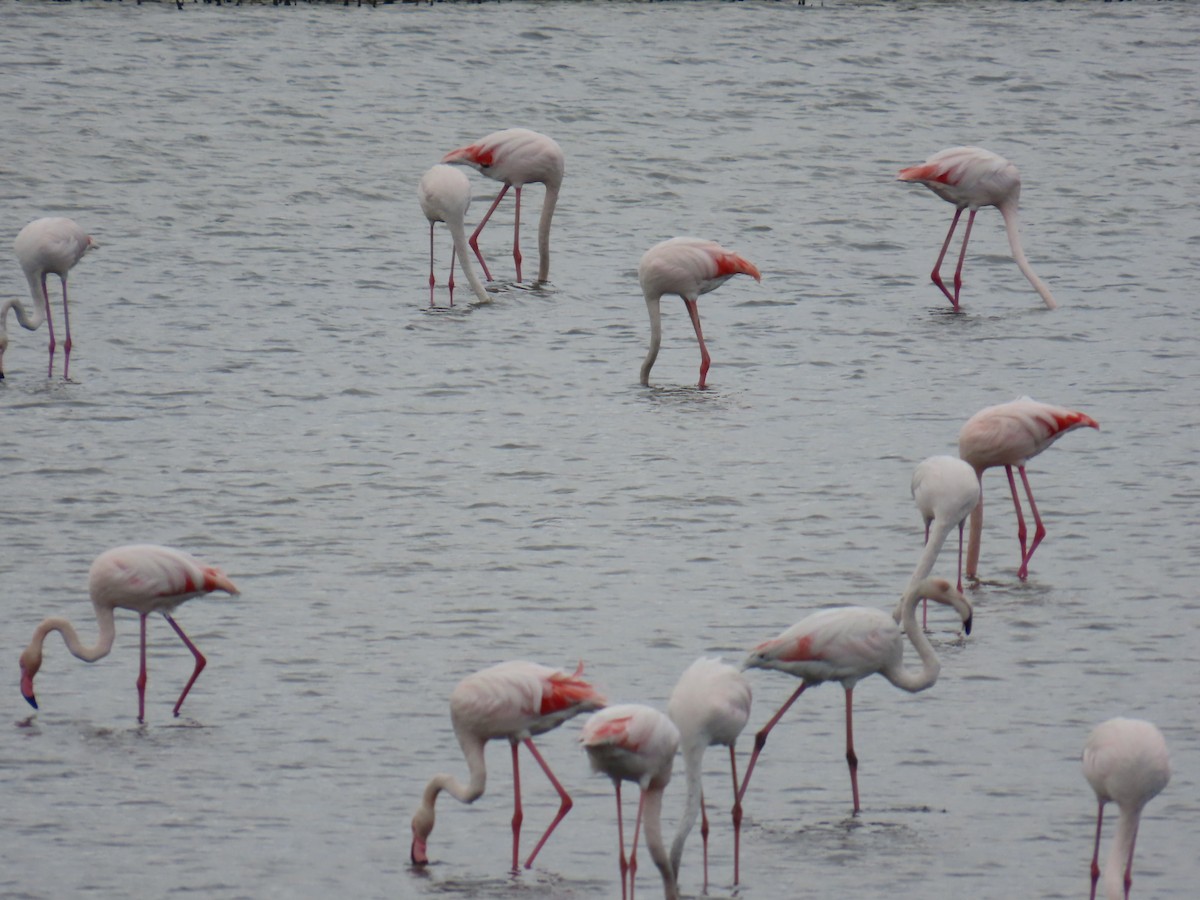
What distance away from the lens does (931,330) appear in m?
11.9

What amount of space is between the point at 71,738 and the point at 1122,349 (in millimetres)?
7016

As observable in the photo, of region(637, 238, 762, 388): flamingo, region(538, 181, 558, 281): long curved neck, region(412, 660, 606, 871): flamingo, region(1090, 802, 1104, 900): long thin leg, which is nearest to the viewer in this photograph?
region(1090, 802, 1104, 900): long thin leg

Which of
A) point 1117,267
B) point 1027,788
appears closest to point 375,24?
point 1117,267

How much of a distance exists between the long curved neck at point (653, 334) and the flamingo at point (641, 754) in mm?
5413

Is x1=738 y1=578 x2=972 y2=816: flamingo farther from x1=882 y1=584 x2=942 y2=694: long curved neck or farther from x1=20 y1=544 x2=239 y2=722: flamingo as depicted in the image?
x1=20 y1=544 x2=239 y2=722: flamingo

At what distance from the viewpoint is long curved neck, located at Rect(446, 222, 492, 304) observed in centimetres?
1206

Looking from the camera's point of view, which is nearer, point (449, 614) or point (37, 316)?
point (449, 614)

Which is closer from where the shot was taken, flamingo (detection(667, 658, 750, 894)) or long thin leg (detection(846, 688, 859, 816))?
flamingo (detection(667, 658, 750, 894))

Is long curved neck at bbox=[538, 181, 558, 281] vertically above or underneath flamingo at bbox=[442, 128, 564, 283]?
underneath

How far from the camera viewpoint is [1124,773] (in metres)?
5.17

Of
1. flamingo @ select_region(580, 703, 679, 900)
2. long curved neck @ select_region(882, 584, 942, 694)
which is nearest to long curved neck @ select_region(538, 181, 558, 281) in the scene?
long curved neck @ select_region(882, 584, 942, 694)

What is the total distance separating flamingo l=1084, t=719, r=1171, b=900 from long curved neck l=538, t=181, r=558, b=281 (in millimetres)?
7822

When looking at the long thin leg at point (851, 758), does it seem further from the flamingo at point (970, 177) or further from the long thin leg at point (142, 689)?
the flamingo at point (970, 177)

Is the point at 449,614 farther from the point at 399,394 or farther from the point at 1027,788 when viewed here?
the point at 399,394
